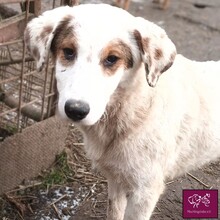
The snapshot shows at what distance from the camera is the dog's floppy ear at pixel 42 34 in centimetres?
243

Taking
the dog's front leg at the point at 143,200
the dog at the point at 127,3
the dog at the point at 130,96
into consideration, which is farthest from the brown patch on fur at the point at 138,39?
the dog at the point at 127,3

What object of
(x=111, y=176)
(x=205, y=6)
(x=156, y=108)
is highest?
(x=156, y=108)

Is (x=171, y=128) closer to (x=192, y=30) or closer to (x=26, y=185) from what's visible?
(x=26, y=185)

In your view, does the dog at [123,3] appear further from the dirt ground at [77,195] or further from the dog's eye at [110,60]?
the dog's eye at [110,60]

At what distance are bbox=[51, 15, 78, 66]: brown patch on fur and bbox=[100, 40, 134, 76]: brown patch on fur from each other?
14cm

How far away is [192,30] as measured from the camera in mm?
7258

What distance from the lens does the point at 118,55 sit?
232 cm

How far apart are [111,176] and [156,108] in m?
0.50

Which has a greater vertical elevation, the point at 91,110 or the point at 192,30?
the point at 91,110

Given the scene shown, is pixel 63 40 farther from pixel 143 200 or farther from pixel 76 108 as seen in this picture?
pixel 143 200

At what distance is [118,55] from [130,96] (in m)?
0.31

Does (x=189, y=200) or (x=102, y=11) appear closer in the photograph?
(x=102, y=11)

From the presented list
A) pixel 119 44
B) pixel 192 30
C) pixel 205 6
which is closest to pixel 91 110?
pixel 119 44

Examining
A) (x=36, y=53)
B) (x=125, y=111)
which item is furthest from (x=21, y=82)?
(x=125, y=111)
